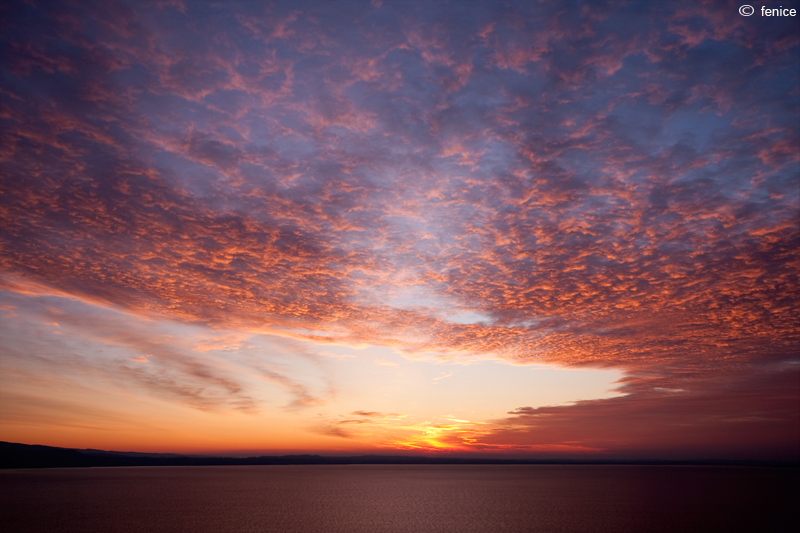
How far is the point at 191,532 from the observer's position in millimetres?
36812

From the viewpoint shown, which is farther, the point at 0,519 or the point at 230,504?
the point at 230,504

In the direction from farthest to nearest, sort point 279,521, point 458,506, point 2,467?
point 2,467 < point 458,506 < point 279,521

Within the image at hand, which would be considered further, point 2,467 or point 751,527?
point 2,467

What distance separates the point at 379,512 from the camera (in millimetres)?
52875

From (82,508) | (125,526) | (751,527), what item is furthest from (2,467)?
(751,527)

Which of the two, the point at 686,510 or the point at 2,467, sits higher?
the point at 686,510

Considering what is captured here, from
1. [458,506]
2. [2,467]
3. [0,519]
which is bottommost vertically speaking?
[2,467]

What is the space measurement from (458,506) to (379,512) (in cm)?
1284

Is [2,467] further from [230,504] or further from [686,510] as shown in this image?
[686,510]

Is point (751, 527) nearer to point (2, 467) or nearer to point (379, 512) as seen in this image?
point (379, 512)

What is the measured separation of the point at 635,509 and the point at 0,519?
6849cm

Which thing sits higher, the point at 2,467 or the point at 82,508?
the point at 82,508

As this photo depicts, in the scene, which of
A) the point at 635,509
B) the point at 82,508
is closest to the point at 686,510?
the point at 635,509

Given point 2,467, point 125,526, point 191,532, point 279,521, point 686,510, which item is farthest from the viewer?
point 2,467
